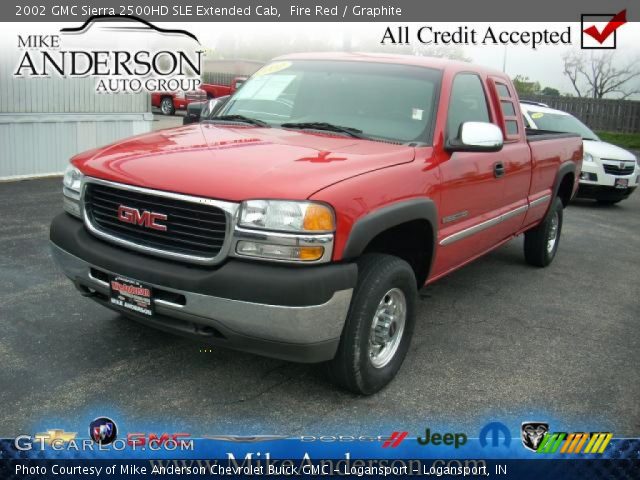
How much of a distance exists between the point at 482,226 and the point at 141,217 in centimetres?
255

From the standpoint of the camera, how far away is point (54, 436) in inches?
120

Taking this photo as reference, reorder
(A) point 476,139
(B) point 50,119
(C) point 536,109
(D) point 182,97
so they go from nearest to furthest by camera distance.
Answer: (A) point 476,139
(B) point 50,119
(C) point 536,109
(D) point 182,97

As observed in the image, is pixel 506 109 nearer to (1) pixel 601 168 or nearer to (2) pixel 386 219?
(2) pixel 386 219

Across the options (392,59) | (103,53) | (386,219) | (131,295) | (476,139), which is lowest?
(131,295)

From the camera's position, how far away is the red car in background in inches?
920

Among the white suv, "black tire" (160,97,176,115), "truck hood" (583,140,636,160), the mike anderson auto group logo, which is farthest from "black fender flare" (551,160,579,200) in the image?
Answer: "black tire" (160,97,176,115)

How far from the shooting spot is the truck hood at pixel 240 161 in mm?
3035

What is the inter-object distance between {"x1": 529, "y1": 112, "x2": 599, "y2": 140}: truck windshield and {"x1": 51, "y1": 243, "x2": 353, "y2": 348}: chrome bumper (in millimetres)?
9224

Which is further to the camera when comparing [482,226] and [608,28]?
[608,28]

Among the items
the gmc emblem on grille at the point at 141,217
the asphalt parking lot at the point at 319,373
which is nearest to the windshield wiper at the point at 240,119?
the gmc emblem on grille at the point at 141,217

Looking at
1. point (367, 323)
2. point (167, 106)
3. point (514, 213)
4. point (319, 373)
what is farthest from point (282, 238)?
point (167, 106)

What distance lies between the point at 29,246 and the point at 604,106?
2556 centimetres

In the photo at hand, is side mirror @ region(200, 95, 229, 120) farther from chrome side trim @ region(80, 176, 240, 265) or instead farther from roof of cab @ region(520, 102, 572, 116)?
roof of cab @ region(520, 102, 572, 116)

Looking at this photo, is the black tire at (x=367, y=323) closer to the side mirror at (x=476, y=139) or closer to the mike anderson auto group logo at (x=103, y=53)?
the side mirror at (x=476, y=139)
